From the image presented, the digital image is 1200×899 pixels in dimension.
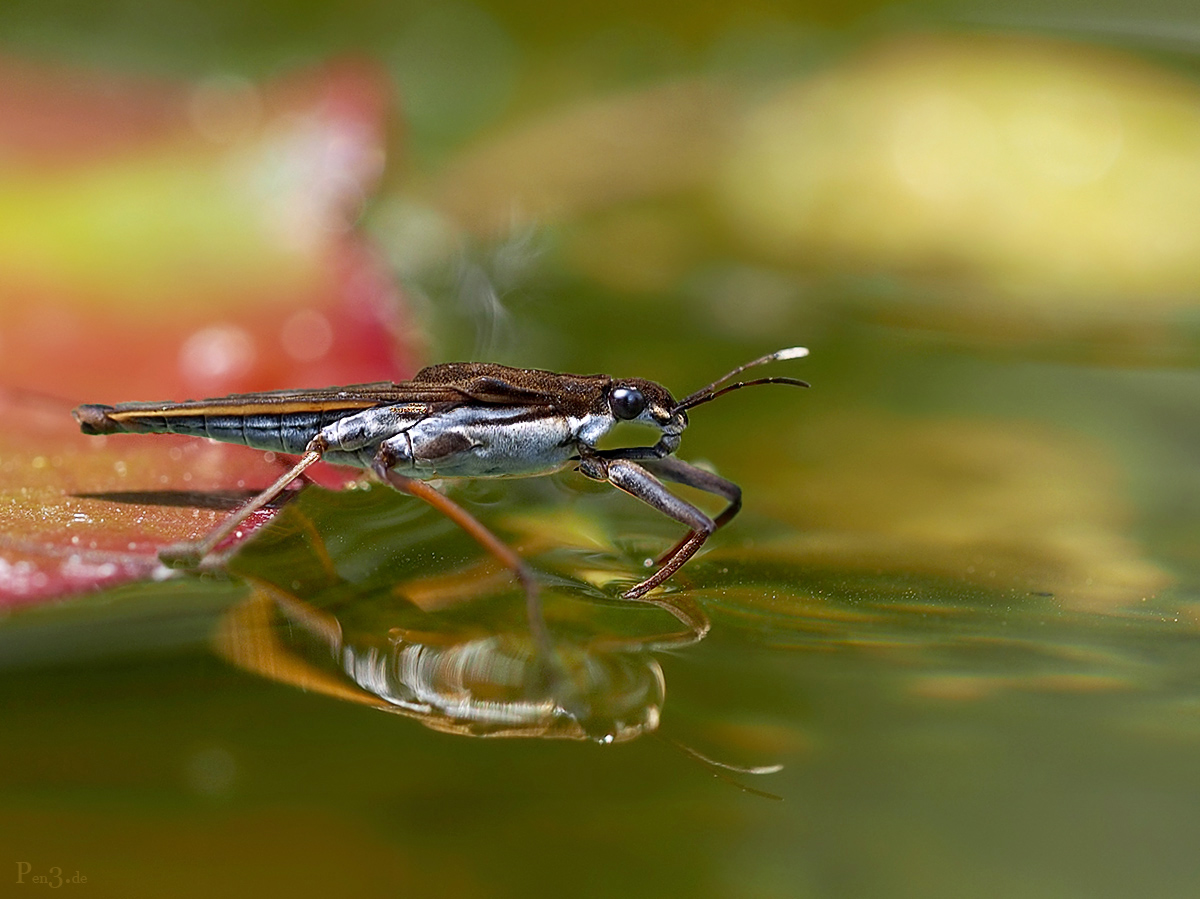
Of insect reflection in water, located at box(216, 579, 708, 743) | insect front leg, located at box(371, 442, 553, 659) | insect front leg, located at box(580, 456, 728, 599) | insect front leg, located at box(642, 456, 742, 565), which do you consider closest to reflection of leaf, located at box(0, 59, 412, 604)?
insect front leg, located at box(371, 442, 553, 659)

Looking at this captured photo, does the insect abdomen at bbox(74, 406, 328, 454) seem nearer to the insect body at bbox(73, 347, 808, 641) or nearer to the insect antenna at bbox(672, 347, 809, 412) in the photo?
the insect body at bbox(73, 347, 808, 641)

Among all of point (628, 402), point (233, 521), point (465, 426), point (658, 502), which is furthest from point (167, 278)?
point (658, 502)

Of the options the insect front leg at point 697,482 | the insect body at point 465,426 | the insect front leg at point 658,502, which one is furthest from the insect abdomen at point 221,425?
the insect front leg at point 697,482

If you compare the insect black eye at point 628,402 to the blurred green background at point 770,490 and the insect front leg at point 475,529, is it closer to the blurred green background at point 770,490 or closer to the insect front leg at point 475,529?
the blurred green background at point 770,490

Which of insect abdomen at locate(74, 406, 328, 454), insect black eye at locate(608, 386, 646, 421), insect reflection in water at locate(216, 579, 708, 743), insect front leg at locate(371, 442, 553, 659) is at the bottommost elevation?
insect reflection in water at locate(216, 579, 708, 743)

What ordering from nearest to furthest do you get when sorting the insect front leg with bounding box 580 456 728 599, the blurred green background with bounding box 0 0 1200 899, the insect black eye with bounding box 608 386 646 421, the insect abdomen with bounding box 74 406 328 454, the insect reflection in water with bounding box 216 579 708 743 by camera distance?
the blurred green background with bounding box 0 0 1200 899
the insect reflection in water with bounding box 216 579 708 743
the insect front leg with bounding box 580 456 728 599
the insect abdomen with bounding box 74 406 328 454
the insect black eye with bounding box 608 386 646 421

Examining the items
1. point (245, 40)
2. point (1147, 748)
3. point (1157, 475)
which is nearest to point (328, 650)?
point (1147, 748)
